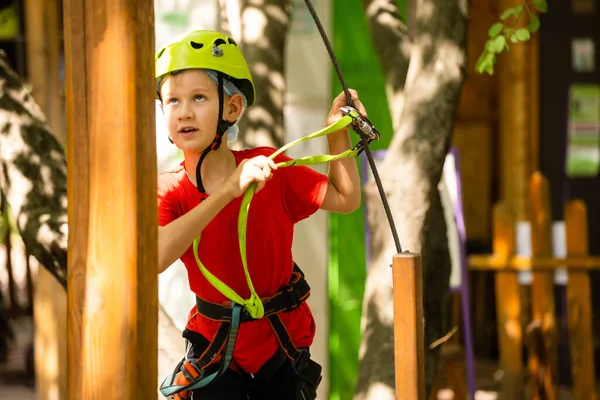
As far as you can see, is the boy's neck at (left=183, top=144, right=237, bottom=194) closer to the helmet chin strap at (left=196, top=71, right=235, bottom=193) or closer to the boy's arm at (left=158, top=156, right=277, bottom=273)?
the helmet chin strap at (left=196, top=71, right=235, bottom=193)

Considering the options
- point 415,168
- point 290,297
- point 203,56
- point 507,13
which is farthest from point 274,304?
point 507,13

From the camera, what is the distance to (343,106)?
108 inches

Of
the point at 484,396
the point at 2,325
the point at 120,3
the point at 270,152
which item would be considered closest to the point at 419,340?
the point at 270,152

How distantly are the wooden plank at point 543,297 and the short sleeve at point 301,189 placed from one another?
367 centimetres

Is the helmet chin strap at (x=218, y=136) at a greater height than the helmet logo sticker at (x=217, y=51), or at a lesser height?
lesser

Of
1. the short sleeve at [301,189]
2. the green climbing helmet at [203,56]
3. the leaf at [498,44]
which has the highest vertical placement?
the leaf at [498,44]

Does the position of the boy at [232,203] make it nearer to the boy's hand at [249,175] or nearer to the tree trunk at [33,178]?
the boy's hand at [249,175]

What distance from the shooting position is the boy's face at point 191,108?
2.66 m

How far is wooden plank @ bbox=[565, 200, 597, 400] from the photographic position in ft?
20.4

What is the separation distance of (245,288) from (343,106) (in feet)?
1.78

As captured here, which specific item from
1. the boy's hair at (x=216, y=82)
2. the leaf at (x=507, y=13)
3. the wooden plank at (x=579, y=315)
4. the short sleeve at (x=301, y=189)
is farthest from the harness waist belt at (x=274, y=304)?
the wooden plank at (x=579, y=315)

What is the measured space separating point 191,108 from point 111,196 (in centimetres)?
53

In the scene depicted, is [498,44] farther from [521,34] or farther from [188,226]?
[188,226]

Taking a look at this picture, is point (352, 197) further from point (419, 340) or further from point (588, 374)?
point (588, 374)
